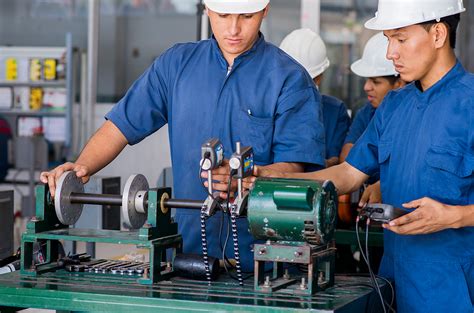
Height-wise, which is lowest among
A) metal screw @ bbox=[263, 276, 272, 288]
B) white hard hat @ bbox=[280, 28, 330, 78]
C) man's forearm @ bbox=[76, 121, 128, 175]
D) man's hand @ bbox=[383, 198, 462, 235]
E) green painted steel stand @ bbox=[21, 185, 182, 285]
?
metal screw @ bbox=[263, 276, 272, 288]

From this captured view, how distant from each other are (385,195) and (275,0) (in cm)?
550

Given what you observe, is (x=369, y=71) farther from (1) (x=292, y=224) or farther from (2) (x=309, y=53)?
(1) (x=292, y=224)

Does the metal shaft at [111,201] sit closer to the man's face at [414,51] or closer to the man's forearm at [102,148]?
the man's forearm at [102,148]

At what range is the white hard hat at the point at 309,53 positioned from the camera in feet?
13.7

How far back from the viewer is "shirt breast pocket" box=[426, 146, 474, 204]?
2252mm

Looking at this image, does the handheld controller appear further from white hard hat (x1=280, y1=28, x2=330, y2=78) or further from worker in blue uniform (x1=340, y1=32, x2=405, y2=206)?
Answer: white hard hat (x1=280, y1=28, x2=330, y2=78)

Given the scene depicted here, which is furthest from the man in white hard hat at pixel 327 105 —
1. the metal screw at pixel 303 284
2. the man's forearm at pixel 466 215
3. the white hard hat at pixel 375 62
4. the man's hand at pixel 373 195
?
the metal screw at pixel 303 284

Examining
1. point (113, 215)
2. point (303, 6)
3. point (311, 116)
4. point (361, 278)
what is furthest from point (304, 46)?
point (303, 6)

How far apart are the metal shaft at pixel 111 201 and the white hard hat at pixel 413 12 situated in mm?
713

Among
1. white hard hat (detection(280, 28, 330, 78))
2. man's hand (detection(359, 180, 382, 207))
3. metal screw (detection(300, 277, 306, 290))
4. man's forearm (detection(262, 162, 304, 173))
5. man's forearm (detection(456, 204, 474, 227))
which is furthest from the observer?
white hard hat (detection(280, 28, 330, 78))

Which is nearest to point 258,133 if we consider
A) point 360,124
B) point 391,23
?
point 391,23

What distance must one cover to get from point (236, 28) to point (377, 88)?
150 cm

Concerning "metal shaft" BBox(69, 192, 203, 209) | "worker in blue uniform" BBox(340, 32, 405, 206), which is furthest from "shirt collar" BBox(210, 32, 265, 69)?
"worker in blue uniform" BBox(340, 32, 405, 206)

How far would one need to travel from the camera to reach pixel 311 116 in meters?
2.55
